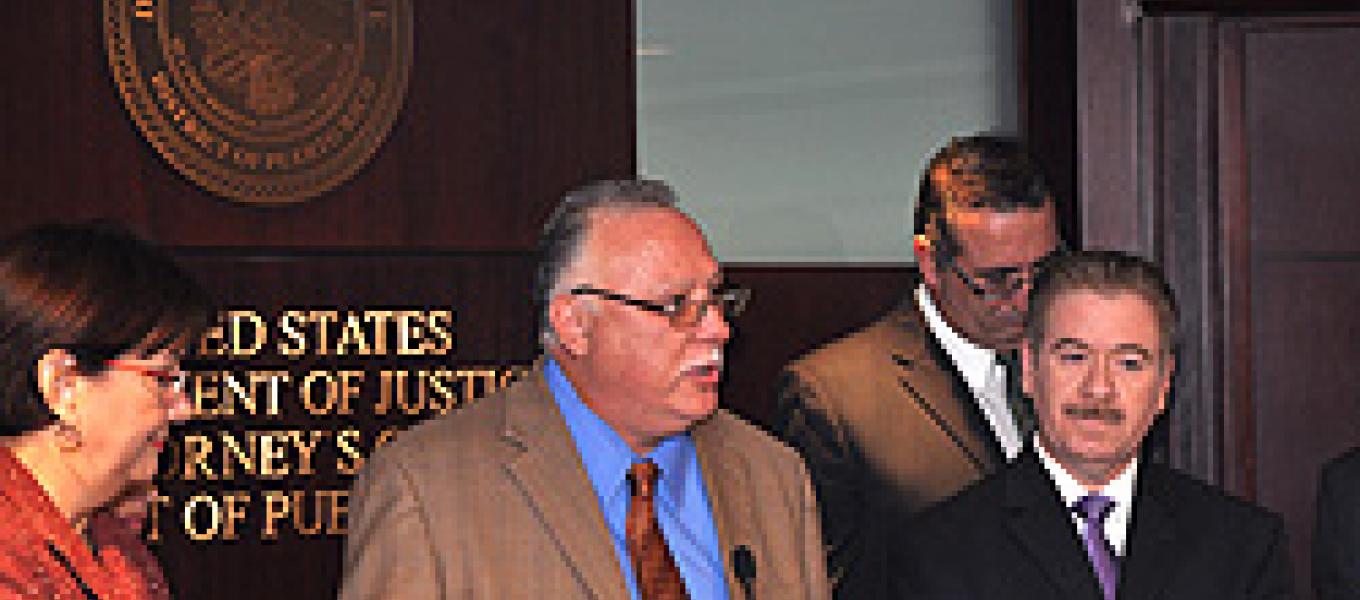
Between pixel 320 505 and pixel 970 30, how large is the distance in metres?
2.35

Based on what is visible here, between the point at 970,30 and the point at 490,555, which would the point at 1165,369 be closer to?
the point at 490,555

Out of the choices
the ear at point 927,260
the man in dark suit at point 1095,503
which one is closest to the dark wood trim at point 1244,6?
the ear at point 927,260

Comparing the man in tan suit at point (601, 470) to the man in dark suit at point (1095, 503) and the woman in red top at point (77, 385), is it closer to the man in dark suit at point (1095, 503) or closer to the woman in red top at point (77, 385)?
the man in dark suit at point (1095, 503)

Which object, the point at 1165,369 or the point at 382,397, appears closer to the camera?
the point at 1165,369

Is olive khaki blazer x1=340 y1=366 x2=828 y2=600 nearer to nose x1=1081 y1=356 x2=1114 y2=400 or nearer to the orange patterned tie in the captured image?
the orange patterned tie

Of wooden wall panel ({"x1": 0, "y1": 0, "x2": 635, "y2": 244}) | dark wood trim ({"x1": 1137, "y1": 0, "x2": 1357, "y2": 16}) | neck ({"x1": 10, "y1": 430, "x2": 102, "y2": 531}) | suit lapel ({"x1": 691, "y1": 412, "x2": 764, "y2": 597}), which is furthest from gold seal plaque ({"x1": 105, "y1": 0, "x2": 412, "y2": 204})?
neck ({"x1": 10, "y1": 430, "x2": 102, "y2": 531})

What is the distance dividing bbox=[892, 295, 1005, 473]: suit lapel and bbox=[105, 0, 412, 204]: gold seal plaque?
83.6 inches

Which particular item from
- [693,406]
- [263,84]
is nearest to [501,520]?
[693,406]

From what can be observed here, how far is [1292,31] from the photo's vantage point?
6.27 meters

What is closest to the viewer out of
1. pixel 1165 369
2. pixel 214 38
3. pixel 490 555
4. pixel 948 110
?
pixel 490 555

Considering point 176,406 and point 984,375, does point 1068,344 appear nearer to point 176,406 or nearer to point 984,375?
point 984,375

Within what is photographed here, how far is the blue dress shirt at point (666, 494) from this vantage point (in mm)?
3297

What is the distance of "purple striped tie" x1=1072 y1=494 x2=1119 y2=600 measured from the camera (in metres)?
3.58

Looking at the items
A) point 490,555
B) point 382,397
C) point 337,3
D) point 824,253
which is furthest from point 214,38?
point 490,555
